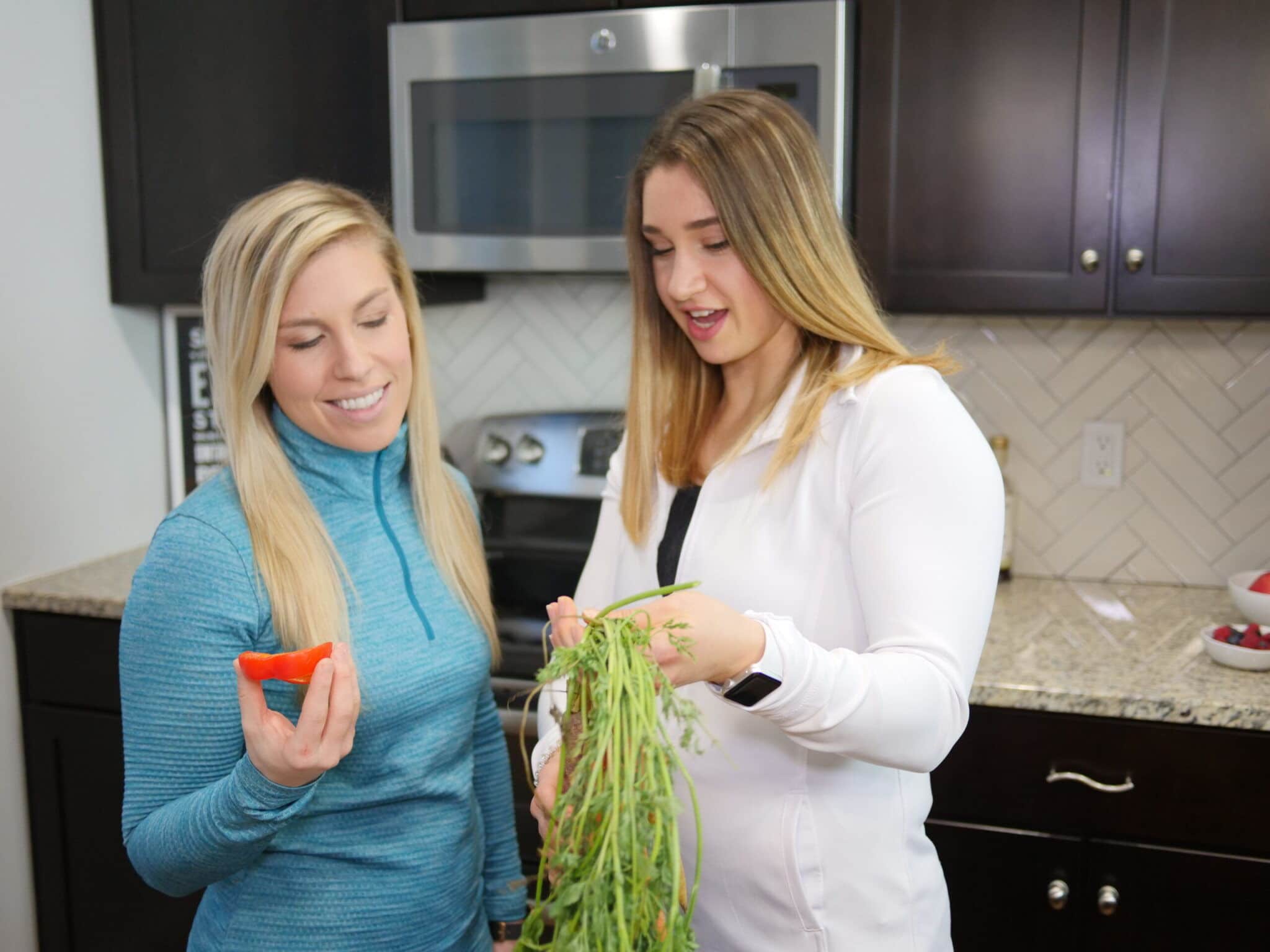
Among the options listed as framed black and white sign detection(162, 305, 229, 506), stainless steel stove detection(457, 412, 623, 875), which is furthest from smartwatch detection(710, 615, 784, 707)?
framed black and white sign detection(162, 305, 229, 506)

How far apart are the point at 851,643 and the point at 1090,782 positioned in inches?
30.1

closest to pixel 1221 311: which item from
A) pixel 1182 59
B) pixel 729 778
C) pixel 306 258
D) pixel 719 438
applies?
pixel 1182 59

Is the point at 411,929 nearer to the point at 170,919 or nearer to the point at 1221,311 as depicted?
the point at 170,919

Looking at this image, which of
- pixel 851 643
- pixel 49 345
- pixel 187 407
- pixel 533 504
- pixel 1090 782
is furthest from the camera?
pixel 187 407

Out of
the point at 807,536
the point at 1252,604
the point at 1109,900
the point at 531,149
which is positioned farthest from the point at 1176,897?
the point at 531,149

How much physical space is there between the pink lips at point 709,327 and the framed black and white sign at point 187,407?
1.62m

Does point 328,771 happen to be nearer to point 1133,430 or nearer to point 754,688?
point 754,688

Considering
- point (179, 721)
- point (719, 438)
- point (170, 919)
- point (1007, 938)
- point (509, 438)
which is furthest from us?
point (509, 438)

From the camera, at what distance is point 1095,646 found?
77.1 inches

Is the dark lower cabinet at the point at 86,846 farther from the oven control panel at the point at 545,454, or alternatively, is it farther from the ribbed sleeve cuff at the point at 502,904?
the ribbed sleeve cuff at the point at 502,904

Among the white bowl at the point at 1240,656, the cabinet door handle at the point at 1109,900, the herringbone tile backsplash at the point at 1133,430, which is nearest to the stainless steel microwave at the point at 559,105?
the herringbone tile backsplash at the point at 1133,430

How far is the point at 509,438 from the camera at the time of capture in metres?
2.62

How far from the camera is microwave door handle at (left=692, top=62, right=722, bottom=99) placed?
2047 mm

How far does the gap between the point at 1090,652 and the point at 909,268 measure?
71 centimetres
